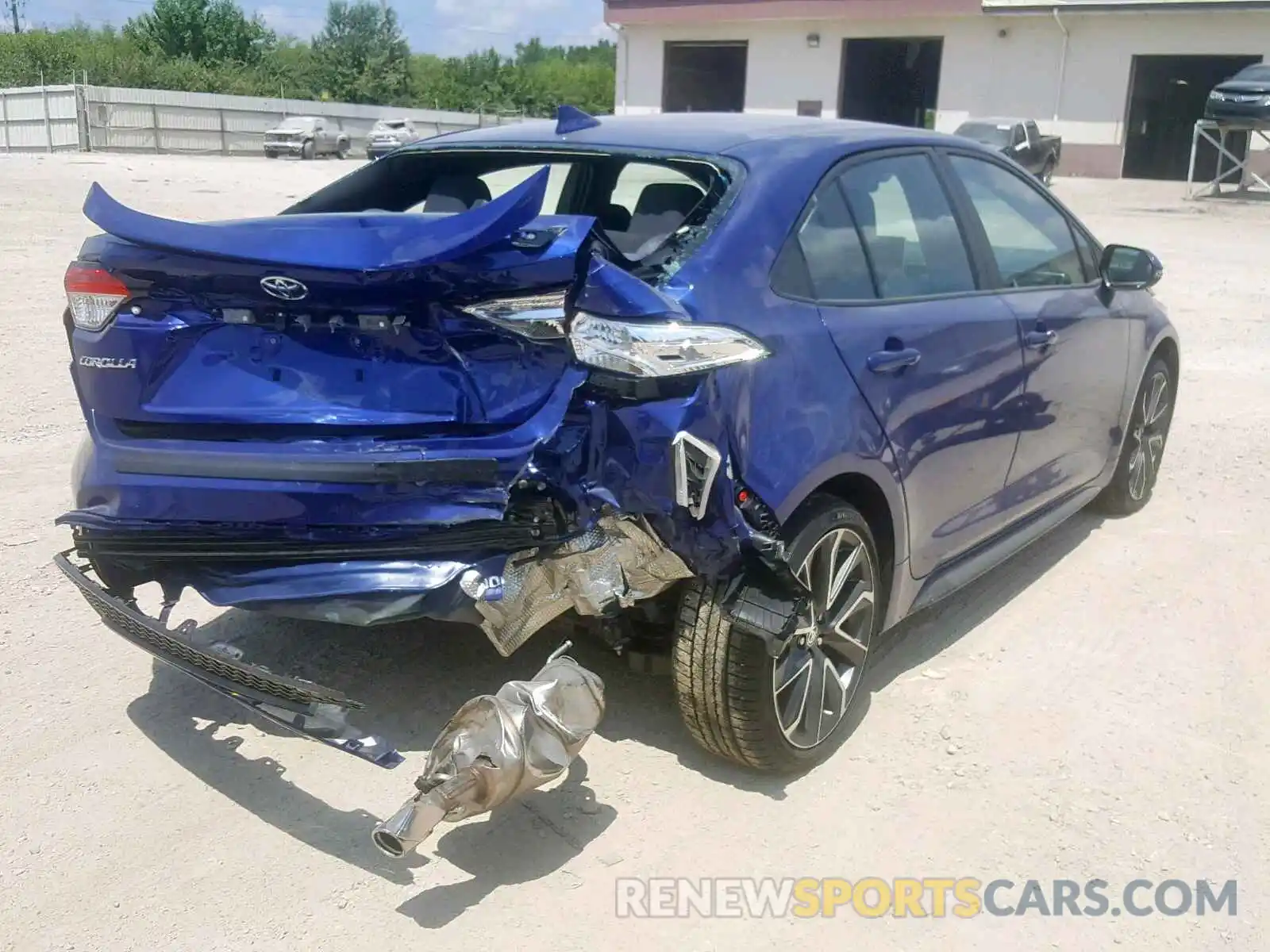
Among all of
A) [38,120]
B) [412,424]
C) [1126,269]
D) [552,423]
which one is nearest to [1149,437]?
[1126,269]

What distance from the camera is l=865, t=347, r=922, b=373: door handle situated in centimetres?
336

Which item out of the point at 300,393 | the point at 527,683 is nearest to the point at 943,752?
the point at 527,683

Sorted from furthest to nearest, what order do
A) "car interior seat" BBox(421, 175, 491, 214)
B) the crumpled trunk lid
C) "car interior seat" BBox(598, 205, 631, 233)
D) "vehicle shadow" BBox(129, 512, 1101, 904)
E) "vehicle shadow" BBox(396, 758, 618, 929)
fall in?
"car interior seat" BBox(421, 175, 491, 214) → "car interior seat" BBox(598, 205, 631, 233) → "vehicle shadow" BBox(129, 512, 1101, 904) → "vehicle shadow" BBox(396, 758, 618, 929) → the crumpled trunk lid

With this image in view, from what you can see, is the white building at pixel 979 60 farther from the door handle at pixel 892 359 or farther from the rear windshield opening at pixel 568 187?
the door handle at pixel 892 359

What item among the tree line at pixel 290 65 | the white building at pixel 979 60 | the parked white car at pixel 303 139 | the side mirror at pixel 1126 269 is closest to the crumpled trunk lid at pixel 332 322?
the side mirror at pixel 1126 269

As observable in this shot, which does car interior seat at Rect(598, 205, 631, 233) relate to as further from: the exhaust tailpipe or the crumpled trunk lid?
the exhaust tailpipe

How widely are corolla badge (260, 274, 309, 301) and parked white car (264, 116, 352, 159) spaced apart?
38.8 metres

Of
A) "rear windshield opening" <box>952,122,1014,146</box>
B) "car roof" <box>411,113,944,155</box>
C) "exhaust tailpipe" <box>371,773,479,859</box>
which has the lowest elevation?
"exhaust tailpipe" <box>371,773,479,859</box>

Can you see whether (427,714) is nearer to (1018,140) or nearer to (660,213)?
(660,213)

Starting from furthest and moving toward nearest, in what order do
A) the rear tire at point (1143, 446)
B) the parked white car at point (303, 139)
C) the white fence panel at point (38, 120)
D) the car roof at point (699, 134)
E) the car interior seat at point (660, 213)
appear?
the parked white car at point (303, 139) → the white fence panel at point (38, 120) → the rear tire at point (1143, 446) → the car roof at point (699, 134) → the car interior seat at point (660, 213)

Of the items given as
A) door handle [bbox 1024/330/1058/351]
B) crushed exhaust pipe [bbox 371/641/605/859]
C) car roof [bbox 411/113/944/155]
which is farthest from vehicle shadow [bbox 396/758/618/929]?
door handle [bbox 1024/330/1058/351]

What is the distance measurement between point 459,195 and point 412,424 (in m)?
1.41

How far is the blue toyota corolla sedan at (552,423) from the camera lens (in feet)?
9.24

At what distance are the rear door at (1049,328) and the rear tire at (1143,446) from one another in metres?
0.45
